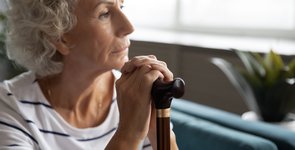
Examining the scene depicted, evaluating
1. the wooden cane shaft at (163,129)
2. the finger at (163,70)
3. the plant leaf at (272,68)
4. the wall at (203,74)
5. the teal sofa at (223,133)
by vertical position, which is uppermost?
the finger at (163,70)

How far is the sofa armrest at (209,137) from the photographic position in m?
1.36

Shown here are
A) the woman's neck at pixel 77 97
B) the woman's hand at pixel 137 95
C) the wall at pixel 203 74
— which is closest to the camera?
the woman's hand at pixel 137 95

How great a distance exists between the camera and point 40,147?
1.16 metres

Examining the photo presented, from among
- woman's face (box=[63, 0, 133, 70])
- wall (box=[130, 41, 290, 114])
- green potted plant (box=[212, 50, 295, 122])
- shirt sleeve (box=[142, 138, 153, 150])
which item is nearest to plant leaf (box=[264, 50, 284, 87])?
green potted plant (box=[212, 50, 295, 122])

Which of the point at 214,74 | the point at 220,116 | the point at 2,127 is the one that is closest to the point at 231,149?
the point at 220,116

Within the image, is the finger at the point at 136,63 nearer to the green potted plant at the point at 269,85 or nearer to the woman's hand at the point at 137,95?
the woman's hand at the point at 137,95

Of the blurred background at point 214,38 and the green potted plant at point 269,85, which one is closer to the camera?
the green potted plant at point 269,85

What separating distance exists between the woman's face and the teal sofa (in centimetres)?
46

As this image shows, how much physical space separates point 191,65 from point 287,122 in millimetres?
975

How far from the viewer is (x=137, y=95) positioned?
3.21ft

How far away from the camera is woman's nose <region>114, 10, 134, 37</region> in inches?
45.2

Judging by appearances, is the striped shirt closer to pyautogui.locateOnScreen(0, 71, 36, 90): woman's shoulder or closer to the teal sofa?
pyautogui.locateOnScreen(0, 71, 36, 90): woman's shoulder

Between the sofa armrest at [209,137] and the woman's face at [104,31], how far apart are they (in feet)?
A: 1.50

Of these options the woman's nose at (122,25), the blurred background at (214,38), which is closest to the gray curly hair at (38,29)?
the woman's nose at (122,25)
